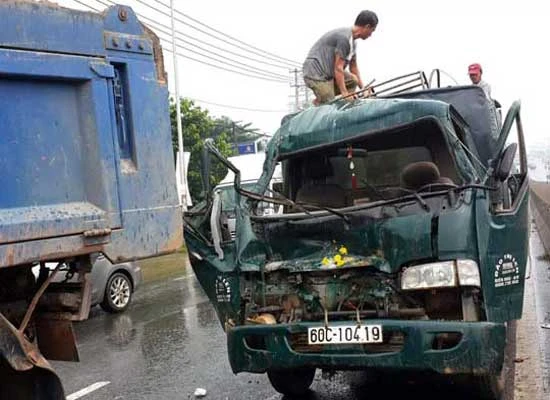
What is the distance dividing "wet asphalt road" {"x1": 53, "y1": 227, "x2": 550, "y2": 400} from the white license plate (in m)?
1.16

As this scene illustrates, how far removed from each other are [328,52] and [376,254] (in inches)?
113

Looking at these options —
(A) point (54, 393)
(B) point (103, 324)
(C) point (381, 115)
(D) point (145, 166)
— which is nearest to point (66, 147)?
(D) point (145, 166)

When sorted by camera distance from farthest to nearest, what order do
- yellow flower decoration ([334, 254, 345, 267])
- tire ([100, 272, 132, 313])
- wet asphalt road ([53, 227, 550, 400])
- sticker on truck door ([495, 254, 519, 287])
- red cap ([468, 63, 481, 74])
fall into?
tire ([100, 272, 132, 313]) → red cap ([468, 63, 481, 74]) → wet asphalt road ([53, 227, 550, 400]) → yellow flower decoration ([334, 254, 345, 267]) → sticker on truck door ([495, 254, 519, 287])

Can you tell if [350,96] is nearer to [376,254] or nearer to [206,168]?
[206,168]

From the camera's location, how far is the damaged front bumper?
3943mm

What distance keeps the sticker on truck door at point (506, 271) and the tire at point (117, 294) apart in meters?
6.53

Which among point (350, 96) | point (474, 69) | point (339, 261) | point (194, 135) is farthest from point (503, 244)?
point (194, 135)

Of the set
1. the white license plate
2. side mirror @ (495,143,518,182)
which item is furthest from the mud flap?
side mirror @ (495,143,518,182)

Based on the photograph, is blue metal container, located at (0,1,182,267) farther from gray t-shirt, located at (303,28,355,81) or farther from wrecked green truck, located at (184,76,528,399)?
gray t-shirt, located at (303,28,355,81)

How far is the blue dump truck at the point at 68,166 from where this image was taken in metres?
2.64

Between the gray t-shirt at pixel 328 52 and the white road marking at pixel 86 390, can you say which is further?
the gray t-shirt at pixel 328 52

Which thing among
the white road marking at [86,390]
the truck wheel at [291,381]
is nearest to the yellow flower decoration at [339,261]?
the truck wheel at [291,381]

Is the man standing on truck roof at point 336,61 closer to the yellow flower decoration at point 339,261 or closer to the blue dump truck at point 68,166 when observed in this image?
the yellow flower decoration at point 339,261

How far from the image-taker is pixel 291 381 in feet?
17.3
